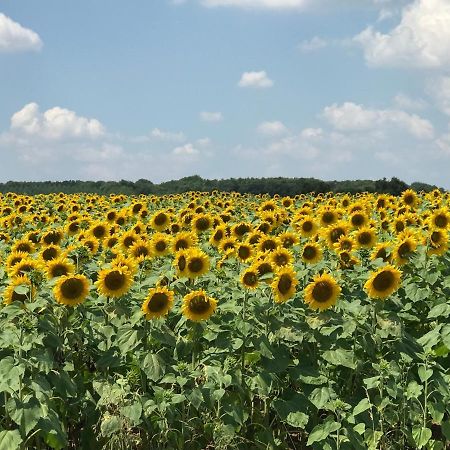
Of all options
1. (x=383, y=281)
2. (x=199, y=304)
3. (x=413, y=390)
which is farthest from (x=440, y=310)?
(x=199, y=304)

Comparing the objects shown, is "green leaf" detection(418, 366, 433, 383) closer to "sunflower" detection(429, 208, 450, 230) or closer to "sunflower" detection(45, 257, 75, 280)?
"sunflower" detection(429, 208, 450, 230)

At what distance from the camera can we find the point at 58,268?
7684 mm

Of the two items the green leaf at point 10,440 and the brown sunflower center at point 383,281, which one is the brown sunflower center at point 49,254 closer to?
the green leaf at point 10,440

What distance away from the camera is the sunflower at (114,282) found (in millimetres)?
7035

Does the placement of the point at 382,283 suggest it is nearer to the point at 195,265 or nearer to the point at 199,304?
the point at 199,304

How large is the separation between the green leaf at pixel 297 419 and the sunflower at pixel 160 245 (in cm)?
335

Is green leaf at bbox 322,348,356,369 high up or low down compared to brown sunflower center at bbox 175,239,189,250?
down

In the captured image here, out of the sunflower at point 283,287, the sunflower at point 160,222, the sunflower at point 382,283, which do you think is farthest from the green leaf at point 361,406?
the sunflower at point 160,222

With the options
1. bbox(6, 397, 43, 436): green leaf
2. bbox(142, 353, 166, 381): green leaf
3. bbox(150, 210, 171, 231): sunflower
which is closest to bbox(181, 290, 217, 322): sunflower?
bbox(142, 353, 166, 381): green leaf

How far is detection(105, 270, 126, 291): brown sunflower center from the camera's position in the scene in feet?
23.1

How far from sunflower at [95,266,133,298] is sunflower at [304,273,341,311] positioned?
1786mm

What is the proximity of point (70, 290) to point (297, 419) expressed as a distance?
2.42 metres

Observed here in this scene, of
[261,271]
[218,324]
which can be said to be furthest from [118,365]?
[261,271]

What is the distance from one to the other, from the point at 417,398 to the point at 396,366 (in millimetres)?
458
